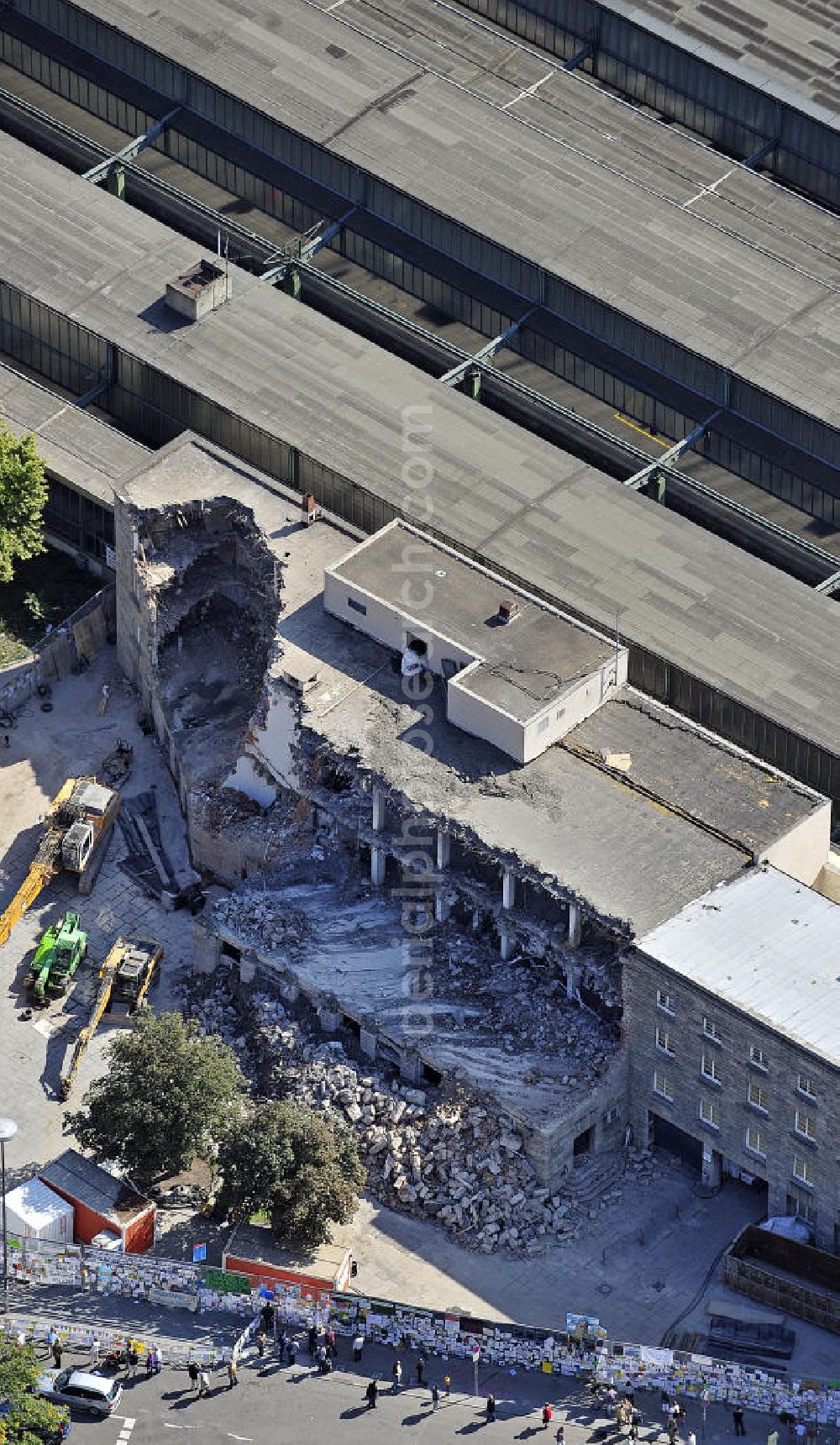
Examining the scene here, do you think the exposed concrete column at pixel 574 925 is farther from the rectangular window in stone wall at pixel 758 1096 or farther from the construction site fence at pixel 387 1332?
the construction site fence at pixel 387 1332

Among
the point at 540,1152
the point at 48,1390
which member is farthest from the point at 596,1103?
the point at 48,1390

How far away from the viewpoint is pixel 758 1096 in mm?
192750

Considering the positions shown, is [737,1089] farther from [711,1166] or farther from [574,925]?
[574,925]

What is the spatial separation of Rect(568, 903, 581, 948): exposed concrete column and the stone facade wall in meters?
4.72

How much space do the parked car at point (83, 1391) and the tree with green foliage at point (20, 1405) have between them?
2.91 m

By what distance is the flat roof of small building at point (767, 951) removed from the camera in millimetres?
190500

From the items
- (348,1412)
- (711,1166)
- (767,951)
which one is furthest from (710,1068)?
(348,1412)

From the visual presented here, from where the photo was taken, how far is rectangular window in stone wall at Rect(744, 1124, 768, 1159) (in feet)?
637

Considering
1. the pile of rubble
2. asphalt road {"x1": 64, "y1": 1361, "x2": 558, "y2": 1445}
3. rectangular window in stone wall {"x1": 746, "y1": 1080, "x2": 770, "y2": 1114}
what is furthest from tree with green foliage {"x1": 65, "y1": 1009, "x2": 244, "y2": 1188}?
rectangular window in stone wall {"x1": 746, "y1": 1080, "x2": 770, "y2": 1114}

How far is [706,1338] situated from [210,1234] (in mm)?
27797

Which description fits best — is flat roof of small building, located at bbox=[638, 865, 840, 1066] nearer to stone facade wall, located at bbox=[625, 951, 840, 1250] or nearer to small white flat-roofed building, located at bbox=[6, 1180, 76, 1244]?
stone facade wall, located at bbox=[625, 951, 840, 1250]

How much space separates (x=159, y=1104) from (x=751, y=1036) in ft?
106

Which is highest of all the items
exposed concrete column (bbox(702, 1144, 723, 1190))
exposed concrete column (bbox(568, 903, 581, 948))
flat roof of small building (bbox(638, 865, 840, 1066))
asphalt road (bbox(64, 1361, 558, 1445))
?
flat roof of small building (bbox(638, 865, 840, 1066))

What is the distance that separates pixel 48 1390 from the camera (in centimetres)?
18738
